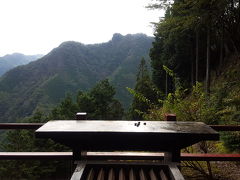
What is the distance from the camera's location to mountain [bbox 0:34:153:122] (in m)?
73.2

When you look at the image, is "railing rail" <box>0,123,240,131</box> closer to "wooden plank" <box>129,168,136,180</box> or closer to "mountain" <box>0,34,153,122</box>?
"wooden plank" <box>129,168,136,180</box>

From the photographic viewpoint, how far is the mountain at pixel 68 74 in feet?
240

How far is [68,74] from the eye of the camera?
301 ft

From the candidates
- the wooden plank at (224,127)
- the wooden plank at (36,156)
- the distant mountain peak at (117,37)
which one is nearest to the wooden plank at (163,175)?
the wooden plank at (224,127)

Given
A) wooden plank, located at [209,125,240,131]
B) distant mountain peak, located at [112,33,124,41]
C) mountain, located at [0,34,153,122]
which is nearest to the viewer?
wooden plank, located at [209,125,240,131]

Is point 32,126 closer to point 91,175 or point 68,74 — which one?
point 91,175

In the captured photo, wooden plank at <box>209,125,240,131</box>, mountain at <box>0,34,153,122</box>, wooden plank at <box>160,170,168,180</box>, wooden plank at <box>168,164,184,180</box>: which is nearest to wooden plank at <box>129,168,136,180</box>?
wooden plank at <box>160,170,168,180</box>

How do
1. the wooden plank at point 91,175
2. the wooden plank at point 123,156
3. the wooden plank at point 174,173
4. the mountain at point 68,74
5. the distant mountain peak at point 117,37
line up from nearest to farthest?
the wooden plank at point 174,173 → the wooden plank at point 91,175 → the wooden plank at point 123,156 → the mountain at point 68,74 → the distant mountain peak at point 117,37

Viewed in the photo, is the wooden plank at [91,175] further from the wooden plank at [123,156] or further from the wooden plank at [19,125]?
the wooden plank at [19,125]

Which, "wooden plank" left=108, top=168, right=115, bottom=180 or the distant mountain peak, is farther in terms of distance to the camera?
the distant mountain peak

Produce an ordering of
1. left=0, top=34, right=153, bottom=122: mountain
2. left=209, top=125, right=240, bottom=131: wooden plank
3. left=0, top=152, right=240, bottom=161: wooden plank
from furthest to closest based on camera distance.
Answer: left=0, top=34, right=153, bottom=122: mountain, left=209, top=125, right=240, bottom=131: wooden plank, left=0, top=152, right=240, bottom=161: wooden plank

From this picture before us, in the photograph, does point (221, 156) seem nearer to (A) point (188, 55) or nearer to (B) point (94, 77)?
(A) point (188, 55)

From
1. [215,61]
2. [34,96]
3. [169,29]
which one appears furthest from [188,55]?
[34,96]

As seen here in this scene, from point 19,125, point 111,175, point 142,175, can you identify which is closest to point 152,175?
point 142,175
